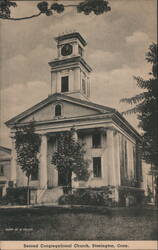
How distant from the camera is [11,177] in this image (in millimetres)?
13383

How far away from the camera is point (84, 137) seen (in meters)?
16.2

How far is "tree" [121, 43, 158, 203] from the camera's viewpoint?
9.26 meters

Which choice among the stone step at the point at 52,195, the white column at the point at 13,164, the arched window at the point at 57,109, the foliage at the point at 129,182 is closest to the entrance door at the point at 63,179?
the stone step at the point at 52,195

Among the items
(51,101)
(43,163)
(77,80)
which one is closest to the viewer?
(43,163)

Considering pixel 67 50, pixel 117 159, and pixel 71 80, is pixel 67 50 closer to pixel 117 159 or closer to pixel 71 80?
pixel 71 80

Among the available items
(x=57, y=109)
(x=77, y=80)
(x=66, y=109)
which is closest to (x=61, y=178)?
(x=66, y=109)

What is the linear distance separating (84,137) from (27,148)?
12.1 ft

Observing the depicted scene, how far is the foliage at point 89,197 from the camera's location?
40.4ft

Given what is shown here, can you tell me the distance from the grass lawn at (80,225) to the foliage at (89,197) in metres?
2.09

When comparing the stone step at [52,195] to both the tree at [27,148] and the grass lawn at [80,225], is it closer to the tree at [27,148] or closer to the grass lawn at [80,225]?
the tree at [27,148]

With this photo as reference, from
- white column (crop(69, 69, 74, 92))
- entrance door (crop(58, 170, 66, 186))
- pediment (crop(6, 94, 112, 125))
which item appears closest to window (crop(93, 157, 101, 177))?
entrance door (crop(58, 170, 66, 186))

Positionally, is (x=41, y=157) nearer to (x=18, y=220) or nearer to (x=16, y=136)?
(x=16, y=136)

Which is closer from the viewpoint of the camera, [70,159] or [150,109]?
[150,109]

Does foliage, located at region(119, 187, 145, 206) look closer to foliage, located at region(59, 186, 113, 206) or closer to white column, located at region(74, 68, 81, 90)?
foliage, located at region(59, 186, 113, 206)
